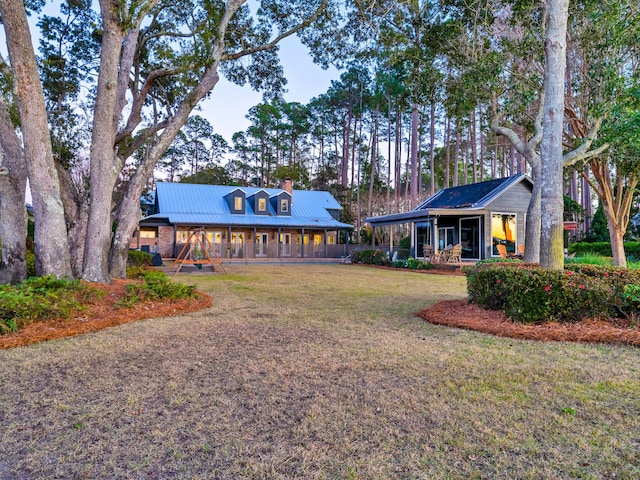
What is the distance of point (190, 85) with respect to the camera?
9945 millimetres

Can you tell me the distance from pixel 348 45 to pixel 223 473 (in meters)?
12.7

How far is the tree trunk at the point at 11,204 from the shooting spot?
7.33 metres

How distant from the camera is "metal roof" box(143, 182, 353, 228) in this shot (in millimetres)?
25938

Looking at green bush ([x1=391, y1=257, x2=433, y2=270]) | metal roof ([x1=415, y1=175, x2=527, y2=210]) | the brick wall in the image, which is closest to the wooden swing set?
the brick wall

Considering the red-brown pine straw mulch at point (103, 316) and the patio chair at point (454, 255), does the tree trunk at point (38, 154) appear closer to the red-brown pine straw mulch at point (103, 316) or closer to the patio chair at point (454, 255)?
the red-brown pine straw mulch at point (103, 316)

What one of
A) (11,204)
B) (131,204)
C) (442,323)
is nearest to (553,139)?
(442,323)

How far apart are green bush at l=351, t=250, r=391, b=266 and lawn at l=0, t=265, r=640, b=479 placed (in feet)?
51.8

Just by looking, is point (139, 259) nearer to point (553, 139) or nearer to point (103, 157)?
point (103, 157)

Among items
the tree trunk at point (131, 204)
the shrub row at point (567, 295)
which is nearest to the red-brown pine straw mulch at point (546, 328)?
the shrub row at point (567, 295)

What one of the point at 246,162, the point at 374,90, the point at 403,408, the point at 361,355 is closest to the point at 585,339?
the point at 361,355

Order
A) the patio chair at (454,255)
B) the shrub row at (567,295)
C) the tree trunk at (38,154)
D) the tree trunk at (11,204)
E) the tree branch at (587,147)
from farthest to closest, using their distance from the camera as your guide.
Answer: the patio chair at (454,255) < the tree branch at (587,147) < the tree trunk at (11,204) < the tree trunk at (38,154) < the shrub row at (567,295)

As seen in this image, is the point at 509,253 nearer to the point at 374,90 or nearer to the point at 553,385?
the point at 553,385

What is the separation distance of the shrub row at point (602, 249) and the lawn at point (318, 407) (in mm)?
17442

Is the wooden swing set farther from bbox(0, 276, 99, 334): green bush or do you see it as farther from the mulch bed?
bbox(0, 276, 99, 334): green bush
